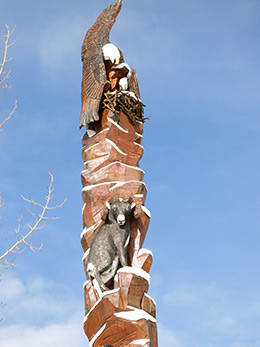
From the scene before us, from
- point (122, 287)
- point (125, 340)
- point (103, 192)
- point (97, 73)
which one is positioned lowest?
point (125, 340)

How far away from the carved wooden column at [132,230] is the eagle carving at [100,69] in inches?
12.8

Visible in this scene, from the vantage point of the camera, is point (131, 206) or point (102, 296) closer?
point (102, 296)

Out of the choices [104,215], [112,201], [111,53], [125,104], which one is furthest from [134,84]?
[104,215]

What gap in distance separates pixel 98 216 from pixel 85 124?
5.71 feet

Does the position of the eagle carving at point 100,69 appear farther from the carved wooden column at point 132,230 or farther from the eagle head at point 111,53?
the carved wooden column at point 132,230

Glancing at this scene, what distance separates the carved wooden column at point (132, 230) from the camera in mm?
10719

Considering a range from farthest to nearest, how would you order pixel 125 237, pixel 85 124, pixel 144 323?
pixel 85 124
pixel 125 237
pixel 144 323

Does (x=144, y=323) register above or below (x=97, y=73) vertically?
below

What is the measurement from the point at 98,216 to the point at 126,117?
6.25ft

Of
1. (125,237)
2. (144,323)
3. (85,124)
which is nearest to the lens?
(144,323)

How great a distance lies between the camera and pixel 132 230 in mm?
11938

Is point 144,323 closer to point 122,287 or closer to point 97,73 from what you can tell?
point 122,287

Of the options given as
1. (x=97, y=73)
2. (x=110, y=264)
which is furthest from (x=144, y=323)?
(x=97, y=73)

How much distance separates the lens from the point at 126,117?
41.8ft
